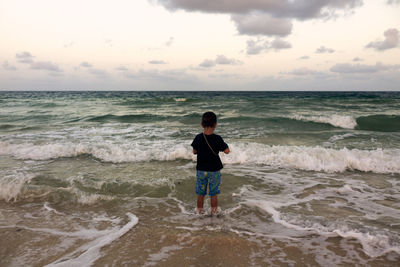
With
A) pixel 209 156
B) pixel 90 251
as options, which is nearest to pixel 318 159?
pixel 209 156

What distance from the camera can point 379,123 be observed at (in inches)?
619

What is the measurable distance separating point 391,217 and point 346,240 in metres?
1.37

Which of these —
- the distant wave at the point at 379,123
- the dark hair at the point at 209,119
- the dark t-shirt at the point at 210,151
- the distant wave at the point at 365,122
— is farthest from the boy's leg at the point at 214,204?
the distant wave at the point at 379,123

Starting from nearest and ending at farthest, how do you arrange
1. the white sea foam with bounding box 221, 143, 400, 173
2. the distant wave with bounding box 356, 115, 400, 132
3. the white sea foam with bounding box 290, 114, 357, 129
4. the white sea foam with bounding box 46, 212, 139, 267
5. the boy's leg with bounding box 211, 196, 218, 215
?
the white sea foam with bounding box 46, 212, 139, 267 < the boy's leg with bounding box 211, 196, 218, 215 < the white sea foam with bounding box 221, 143, 400, 173 < the distant wave with bounding box 356, 115, 400, 132 < the white sea foam with bounding box 290, 114, 357, 129

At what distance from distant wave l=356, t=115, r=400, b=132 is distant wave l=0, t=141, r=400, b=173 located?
23.6 feet

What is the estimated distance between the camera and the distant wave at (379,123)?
14.3m

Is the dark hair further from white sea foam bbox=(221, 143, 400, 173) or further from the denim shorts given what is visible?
white sea foam bbox=(221, 143, 400, 173)

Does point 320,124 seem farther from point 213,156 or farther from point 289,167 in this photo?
point 213,156

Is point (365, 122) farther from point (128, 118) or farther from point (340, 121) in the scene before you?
point (128, 118)

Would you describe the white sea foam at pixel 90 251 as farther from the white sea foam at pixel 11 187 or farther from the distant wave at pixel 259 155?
the distant wave at pixel 259 155

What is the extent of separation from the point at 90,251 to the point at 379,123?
18022 millimetres

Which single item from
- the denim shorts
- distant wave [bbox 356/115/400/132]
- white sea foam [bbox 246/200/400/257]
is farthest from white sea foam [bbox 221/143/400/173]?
distant wave [bbox 356/115/400/132]

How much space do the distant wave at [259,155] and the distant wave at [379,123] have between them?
23.6ft

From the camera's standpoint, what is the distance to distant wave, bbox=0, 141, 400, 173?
688cm
